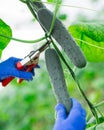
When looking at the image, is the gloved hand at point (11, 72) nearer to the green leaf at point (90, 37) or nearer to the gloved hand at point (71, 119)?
the gloved hand at point (71, 119)

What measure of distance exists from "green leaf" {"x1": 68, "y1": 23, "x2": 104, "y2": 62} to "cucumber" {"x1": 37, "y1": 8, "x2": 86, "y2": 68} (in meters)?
0.23

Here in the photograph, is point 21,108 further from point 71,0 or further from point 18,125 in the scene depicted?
point 71,0

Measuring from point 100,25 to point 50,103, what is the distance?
9.69 ft

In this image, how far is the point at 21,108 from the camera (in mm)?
4324

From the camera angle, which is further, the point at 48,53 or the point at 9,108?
the point at 9,108

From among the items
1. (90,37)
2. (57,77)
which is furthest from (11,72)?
(90,37)

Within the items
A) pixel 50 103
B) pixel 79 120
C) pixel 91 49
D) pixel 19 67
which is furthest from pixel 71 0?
pixel 50 103

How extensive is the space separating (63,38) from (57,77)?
89mm

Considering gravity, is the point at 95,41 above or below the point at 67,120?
above

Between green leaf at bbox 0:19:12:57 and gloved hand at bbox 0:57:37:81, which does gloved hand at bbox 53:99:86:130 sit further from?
green leaf at bbox 0:19:12:57

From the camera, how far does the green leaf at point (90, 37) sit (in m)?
1.36

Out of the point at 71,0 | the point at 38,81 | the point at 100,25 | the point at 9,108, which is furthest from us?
the point at 38,81

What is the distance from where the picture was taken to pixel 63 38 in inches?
43.9

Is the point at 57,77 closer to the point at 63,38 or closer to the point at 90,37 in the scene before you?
the point at 63,38
